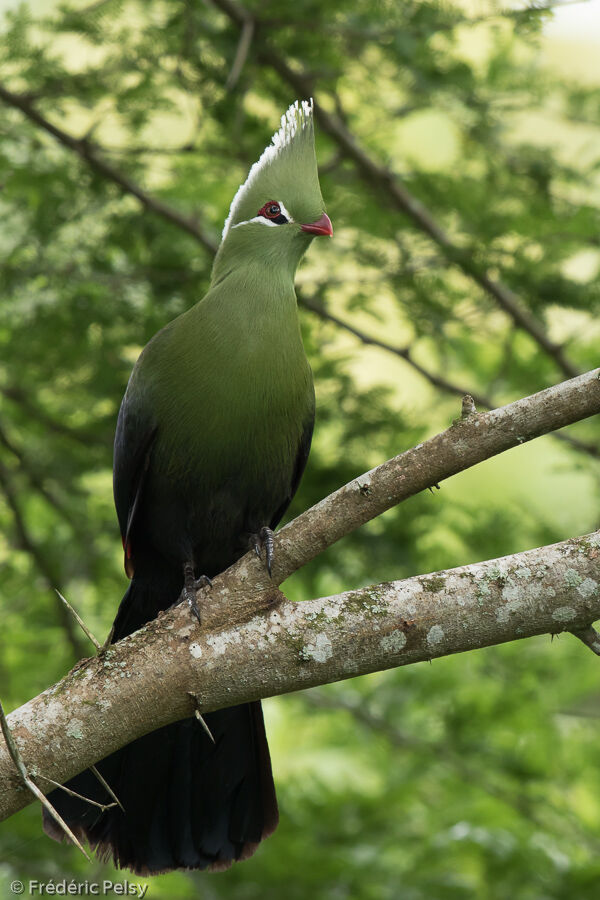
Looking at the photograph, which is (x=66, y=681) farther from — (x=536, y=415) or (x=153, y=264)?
(x=153, y=264)

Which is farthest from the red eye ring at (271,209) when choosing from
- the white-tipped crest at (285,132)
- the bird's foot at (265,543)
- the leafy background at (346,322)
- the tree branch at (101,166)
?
the bird's foot at (265,543)

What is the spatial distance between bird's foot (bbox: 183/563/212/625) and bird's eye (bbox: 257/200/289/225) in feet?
3.64

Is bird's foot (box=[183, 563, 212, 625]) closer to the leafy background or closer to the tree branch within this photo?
the leafy background

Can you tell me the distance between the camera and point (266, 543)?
8.86ft

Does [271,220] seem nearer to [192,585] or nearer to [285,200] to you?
[285,200]

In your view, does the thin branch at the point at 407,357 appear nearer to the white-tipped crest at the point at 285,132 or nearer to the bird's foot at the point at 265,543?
the white-tipped crest at the point at 285,132

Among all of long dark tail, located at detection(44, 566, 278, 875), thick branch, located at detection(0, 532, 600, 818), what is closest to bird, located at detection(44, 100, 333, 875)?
long dark tail, located at detection(44, 566, 278, 875)

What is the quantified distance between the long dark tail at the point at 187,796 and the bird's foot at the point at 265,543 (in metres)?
0.51

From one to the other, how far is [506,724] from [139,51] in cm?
307

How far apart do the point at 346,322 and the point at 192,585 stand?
1736mm

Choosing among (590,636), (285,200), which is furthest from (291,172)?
(590,636)

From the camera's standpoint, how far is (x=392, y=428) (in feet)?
14.0

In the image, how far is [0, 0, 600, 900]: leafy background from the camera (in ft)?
12.6

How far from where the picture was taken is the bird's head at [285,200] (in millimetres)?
3127
